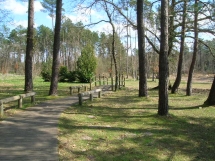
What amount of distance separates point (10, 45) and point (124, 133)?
224ft

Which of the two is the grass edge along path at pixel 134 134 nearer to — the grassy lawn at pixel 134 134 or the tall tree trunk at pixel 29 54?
the grassy lawn at pixel 134 134

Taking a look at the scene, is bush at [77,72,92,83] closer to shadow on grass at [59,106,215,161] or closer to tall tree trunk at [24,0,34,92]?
tall tree trunk at [24,0,34,92]

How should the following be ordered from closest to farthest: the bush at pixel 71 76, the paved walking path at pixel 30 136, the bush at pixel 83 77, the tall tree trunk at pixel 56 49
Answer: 1. the paved walking path at pixel 30 136
2. the tall tree trunk at pixel 56 49
3. the bush at pixel 83 77
4. the bush at pixel 71 76

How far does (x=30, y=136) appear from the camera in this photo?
673 cm

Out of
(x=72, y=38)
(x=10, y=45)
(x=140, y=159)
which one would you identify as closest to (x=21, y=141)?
(x=140, y=159)

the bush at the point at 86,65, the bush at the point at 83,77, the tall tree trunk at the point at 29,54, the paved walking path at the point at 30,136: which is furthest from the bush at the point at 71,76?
the paved walking path at the point at 30,136

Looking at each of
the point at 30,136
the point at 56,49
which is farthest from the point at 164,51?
the point at 56,49

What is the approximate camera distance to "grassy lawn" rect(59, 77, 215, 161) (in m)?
6.13

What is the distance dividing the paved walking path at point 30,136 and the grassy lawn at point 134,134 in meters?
0.28

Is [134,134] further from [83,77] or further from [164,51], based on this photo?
[83,77]

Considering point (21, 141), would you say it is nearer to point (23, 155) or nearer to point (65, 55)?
point (23, 155)

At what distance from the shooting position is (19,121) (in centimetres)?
835

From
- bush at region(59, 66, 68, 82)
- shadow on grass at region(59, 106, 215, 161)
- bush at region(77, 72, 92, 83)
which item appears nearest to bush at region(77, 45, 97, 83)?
bush at region(77, 72, 92, 83)

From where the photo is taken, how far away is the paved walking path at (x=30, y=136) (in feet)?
17.6
